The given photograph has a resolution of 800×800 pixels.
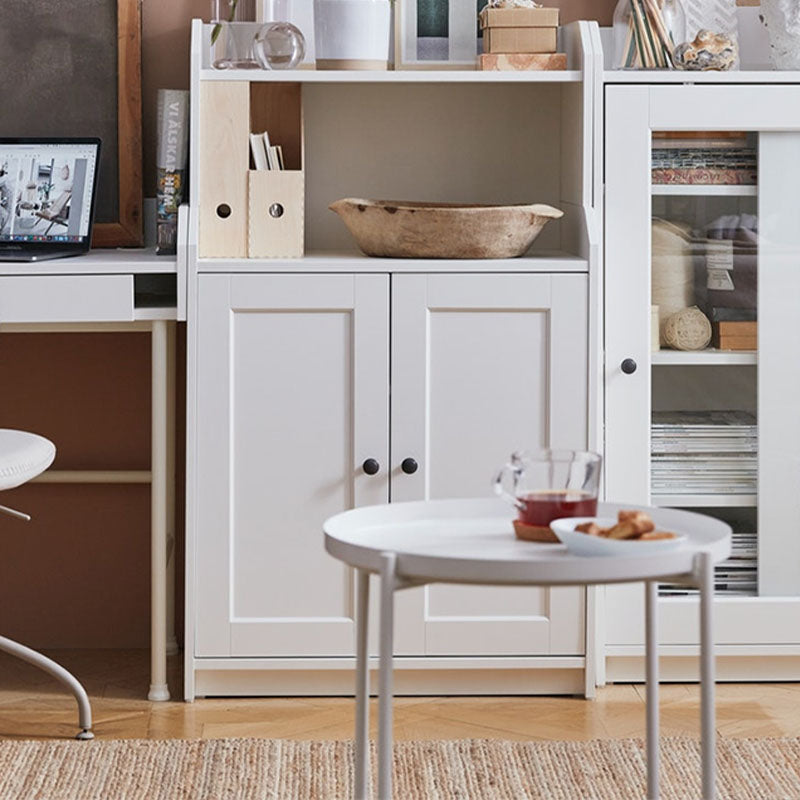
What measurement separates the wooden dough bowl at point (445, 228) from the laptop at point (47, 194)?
20.7 inches

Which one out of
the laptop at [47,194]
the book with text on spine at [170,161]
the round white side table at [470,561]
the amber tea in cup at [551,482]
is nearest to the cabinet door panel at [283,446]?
the book with text on spine at [170,161]

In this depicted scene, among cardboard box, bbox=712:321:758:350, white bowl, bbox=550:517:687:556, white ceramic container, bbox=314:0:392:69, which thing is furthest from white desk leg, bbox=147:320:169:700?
white bowl, bbox=550:517:687:556

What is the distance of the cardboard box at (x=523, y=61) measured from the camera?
107 inches

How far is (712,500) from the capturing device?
2.79 meters

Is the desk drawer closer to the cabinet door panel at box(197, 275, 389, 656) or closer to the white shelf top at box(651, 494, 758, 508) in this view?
the cabinet door panel at box(197, 275, 389, 656)

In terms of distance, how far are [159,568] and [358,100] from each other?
1.08 metres

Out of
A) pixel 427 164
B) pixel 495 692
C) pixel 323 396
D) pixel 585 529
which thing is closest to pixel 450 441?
pixel 323 396

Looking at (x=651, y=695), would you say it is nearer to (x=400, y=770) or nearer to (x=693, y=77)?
(x=400, y=770)

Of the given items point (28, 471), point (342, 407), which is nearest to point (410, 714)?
point (342, 407)

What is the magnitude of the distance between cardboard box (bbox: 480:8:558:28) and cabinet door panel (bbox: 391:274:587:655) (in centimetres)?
50

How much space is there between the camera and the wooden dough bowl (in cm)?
261

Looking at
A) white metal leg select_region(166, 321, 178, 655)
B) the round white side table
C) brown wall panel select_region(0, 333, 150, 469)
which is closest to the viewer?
the round white side table

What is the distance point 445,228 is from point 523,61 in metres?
0.39

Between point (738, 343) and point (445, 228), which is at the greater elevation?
point (445, 228)
